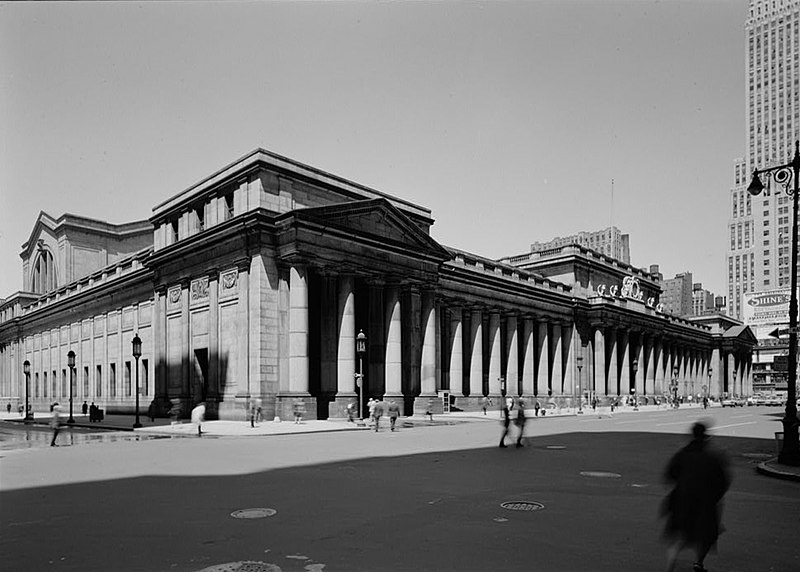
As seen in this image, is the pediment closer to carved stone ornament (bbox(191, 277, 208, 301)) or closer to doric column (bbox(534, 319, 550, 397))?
carved stone ornament (bbox(191, 277, 208, 301))

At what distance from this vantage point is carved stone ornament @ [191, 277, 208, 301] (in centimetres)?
4766

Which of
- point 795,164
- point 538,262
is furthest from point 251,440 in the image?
point 538,262

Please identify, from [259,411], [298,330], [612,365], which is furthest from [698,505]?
[612,365]

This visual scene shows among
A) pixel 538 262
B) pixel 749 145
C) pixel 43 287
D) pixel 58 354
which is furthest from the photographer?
pixel 749 145

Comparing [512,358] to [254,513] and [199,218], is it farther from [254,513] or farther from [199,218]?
[254,513]

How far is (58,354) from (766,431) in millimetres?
72405

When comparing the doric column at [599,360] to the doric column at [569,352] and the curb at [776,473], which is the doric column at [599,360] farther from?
the curb at [776,473]

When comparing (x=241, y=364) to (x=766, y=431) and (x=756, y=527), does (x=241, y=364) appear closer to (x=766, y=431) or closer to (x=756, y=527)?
(x=766, y=431)

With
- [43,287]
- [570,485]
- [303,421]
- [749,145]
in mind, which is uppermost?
[749,145]

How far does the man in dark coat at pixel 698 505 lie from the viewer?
7934mm

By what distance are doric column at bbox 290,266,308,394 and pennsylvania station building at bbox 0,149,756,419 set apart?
0.09m

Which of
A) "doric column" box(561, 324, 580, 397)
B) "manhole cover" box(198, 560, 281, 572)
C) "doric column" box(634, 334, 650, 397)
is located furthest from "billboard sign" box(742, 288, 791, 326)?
"manhole cover" box(198, 560, 281, 572)

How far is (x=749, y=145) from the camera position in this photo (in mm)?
128375

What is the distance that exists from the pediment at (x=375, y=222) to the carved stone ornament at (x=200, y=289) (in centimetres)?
1099
